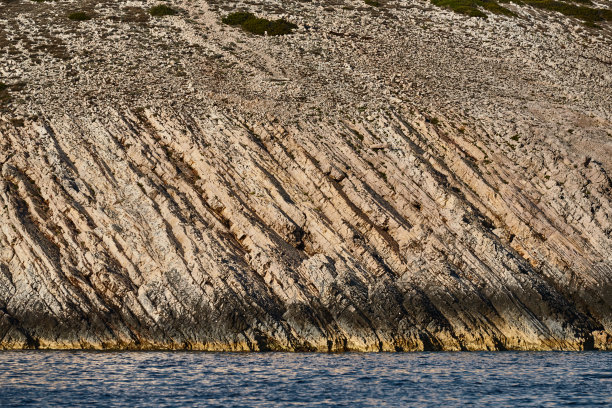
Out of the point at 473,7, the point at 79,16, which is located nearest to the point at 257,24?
the point at 79,16

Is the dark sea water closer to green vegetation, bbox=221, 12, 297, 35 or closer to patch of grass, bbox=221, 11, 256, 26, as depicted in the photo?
green vegetation, bbox=221, 12, 297, 35

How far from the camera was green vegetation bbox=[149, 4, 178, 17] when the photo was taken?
227 feet

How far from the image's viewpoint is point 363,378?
96.1 ft

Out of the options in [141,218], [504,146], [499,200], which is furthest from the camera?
[504,146]

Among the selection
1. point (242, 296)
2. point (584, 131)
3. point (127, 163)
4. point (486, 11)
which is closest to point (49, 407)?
point (242, 296)

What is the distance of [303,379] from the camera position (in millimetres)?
29031

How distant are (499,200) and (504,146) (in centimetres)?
581

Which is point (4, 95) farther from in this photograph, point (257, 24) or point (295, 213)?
point (257, 24)

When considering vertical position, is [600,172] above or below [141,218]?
above

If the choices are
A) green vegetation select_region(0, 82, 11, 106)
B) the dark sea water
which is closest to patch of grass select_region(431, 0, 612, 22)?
green vegetation select_region(0, 82, 11, 106)

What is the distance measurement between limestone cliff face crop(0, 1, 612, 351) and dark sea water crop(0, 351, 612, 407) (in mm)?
1998

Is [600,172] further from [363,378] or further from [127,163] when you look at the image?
[127,163]

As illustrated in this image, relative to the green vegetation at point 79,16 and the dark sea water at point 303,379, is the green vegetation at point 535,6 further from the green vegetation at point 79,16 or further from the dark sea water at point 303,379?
the dark sea water at point 303,379

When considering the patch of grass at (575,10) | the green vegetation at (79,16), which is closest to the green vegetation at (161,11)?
the green vegetation at (79,16)
